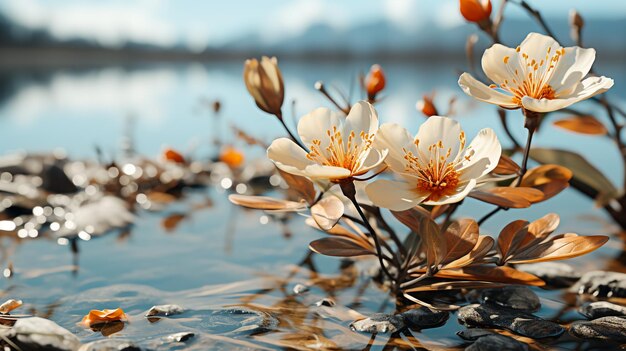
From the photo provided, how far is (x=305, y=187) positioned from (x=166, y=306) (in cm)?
44

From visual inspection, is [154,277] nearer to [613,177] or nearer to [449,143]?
[449,143]

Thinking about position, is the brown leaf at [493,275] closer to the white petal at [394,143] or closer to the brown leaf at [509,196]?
the brown leaf at [509,196]

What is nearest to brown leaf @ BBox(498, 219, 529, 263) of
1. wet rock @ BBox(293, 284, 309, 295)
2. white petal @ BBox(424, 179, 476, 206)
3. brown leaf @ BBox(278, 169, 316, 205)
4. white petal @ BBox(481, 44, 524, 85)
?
white petal @ BBox(424, 179, 476, 206)

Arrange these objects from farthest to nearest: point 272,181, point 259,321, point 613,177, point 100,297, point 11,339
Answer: point 613,177
point 272,181
point 100,297
point 259,321
point 11,339

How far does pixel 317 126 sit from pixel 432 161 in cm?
25

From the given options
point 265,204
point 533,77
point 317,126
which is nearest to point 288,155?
point 317,126

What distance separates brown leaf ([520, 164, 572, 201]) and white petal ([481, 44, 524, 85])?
31cm

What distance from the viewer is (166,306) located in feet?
5.04

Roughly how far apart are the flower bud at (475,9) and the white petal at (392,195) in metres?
0.57

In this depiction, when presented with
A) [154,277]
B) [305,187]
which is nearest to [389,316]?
[305,187]

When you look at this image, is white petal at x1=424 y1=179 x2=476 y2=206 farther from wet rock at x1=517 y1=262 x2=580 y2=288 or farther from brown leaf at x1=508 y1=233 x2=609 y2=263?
wet rock at x1=517 y1=262 x2=580 y2=288

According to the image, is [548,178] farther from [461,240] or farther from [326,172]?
[326,172]

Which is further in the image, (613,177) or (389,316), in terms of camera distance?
(613,177)

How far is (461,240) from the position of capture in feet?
4.68
